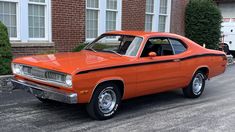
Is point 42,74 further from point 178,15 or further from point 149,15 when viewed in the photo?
point 178,15

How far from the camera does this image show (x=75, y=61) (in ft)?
20.3

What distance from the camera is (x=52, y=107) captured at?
695 centimetres

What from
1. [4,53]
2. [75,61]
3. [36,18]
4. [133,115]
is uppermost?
[36,18]

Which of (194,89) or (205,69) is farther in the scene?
(205,69)

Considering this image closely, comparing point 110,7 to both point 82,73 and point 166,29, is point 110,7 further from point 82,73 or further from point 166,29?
point 82,73

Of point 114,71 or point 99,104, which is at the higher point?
point 114,71

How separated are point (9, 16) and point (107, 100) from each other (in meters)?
5.50

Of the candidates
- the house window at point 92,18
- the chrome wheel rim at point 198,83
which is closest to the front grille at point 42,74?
the chrome wheel rim at point 198,83

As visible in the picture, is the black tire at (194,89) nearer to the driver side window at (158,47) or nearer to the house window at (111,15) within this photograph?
the driver side window at (158,47)

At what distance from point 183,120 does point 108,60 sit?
173 cm

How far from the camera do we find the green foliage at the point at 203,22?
16.9 metres

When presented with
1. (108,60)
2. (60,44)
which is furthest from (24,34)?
(108,60)

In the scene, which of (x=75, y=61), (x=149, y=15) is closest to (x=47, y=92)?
(x=75, y=61)

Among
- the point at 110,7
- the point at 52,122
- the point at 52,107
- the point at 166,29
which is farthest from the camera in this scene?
the point at 166,29
